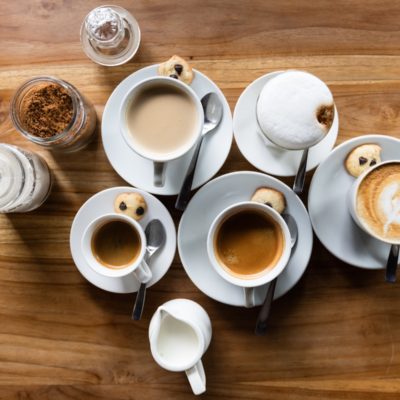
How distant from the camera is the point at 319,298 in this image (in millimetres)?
1266

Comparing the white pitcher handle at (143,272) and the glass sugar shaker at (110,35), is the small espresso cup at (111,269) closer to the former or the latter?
the white pitcher handle at (143,272)

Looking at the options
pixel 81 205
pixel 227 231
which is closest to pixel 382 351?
pixel 227 231

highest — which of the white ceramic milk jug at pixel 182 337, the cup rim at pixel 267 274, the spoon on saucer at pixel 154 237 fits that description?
the cup rim at pixel 267 274

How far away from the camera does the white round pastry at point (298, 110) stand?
1.02 m

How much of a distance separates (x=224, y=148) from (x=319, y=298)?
54cm

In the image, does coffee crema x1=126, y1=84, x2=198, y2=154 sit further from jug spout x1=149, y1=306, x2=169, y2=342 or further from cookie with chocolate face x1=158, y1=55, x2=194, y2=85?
jug spout x1=149, y1=306, x2=169, y2=342

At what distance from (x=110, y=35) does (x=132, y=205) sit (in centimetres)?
48

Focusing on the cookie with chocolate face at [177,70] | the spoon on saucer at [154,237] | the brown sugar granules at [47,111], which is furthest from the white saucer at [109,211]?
the cookie with chocolate face at [177,70]

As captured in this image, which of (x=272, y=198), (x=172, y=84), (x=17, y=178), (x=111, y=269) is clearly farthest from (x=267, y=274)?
(x=17, y=178)

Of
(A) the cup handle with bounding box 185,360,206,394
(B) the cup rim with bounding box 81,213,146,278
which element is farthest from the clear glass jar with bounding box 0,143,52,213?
(A) the cup handle with bounding box 185,360,206,394

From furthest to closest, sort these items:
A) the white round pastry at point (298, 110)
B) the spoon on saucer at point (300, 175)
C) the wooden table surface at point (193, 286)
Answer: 1. the wooden table surface at point (193, 286)
2. the spoon on saucer at point (300, 175)
3. the white round pastry at point (298, 110)

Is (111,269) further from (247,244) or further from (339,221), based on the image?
(339,221)

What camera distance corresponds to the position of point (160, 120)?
3.80 ft

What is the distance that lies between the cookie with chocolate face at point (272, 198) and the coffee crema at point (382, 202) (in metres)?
0.19
